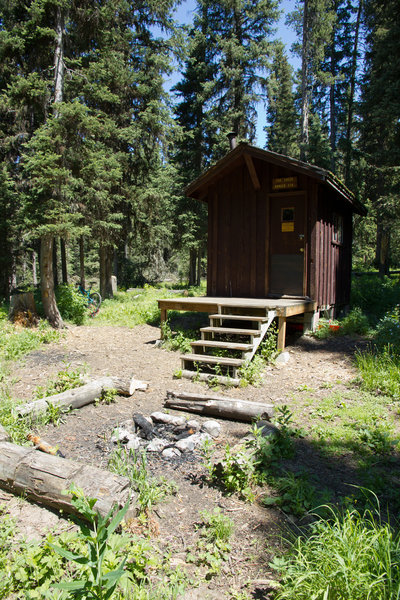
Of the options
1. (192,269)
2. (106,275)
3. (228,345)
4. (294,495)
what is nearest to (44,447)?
(294,495)

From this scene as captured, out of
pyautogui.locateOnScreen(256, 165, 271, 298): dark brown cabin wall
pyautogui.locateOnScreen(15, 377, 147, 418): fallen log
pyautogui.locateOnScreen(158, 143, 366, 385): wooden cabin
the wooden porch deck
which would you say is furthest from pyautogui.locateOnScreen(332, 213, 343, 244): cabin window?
pyautogui.locateOnScreen(15, 377, 147, 418): fallen log

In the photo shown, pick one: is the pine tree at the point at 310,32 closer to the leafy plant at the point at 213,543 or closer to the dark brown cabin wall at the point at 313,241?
the dark brown cabin wall at the point at 313,241

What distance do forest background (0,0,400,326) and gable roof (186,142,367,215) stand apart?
2887 millimetres

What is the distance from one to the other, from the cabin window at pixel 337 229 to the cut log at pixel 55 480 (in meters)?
9.37

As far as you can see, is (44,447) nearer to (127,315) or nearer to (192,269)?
(127,315)

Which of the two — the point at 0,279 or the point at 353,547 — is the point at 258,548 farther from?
the point at 0,279

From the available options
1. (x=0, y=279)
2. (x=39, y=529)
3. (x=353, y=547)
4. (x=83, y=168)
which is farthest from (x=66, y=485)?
(x=0, y=279)

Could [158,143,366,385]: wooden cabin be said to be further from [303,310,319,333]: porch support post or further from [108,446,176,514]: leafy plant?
[108,446,176,514]: leafy plant

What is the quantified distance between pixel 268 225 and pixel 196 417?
5712 millimetres

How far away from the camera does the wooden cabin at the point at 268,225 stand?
8.72 metres

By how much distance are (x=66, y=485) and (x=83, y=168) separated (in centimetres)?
894

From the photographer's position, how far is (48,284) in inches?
382

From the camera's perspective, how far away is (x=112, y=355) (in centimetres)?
762

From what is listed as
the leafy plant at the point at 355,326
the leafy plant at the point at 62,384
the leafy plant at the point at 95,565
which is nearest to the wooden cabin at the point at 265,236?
the leafy plant at the point at 355,326
